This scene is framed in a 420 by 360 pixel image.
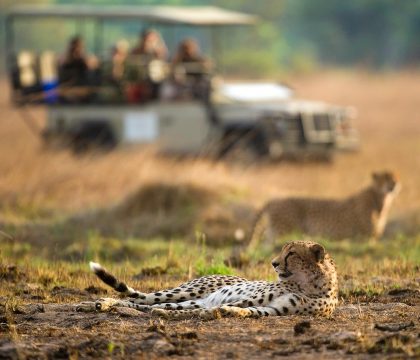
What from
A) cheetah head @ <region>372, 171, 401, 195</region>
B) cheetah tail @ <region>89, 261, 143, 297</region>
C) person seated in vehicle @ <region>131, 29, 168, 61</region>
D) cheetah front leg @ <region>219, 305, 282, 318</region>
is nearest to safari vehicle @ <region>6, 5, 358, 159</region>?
person seated in vehicle @ <region>131, 29, 168, 61</region>

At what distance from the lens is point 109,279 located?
23.7 feet

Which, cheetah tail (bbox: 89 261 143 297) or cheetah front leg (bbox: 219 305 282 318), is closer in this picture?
cheetah front leg (bbox: 219 305 282 318)

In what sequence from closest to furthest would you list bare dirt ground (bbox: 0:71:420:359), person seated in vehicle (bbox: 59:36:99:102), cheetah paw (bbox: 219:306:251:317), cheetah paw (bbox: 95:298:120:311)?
bare dirt ground (bbox: 0:71:420:359) → cheetah paw (bbox: 219:306:251:317) → cheetah paw (bbox: 95:298:120:311) → person seated in vehicle (bbox: 59:36:99:102)

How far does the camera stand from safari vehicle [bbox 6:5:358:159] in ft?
58.8

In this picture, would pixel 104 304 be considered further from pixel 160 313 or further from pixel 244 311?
pixel 244 311

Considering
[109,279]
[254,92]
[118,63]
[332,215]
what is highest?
[118,63]

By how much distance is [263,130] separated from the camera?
58.7ft

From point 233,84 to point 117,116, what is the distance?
230 centimetres

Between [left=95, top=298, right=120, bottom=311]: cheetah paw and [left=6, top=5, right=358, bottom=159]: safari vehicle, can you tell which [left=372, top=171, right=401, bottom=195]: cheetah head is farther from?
[left=95, top=298, right=120, bottom=311]: cheetah paw

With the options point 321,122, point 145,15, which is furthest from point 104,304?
point 145,15

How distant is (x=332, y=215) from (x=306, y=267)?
5359 millimetres

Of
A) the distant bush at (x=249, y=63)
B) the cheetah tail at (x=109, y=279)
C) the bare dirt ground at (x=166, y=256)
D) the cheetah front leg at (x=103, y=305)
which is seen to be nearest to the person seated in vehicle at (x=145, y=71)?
the bare dirt ground at (x=166, y=256)

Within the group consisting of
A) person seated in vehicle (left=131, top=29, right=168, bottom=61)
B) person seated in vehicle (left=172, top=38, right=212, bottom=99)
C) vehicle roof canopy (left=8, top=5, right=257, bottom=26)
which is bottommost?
person seated in vehicle (left=172, top=38, right=212, bottom=99)

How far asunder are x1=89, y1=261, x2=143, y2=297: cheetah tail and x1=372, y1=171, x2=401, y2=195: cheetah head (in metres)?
5.63
